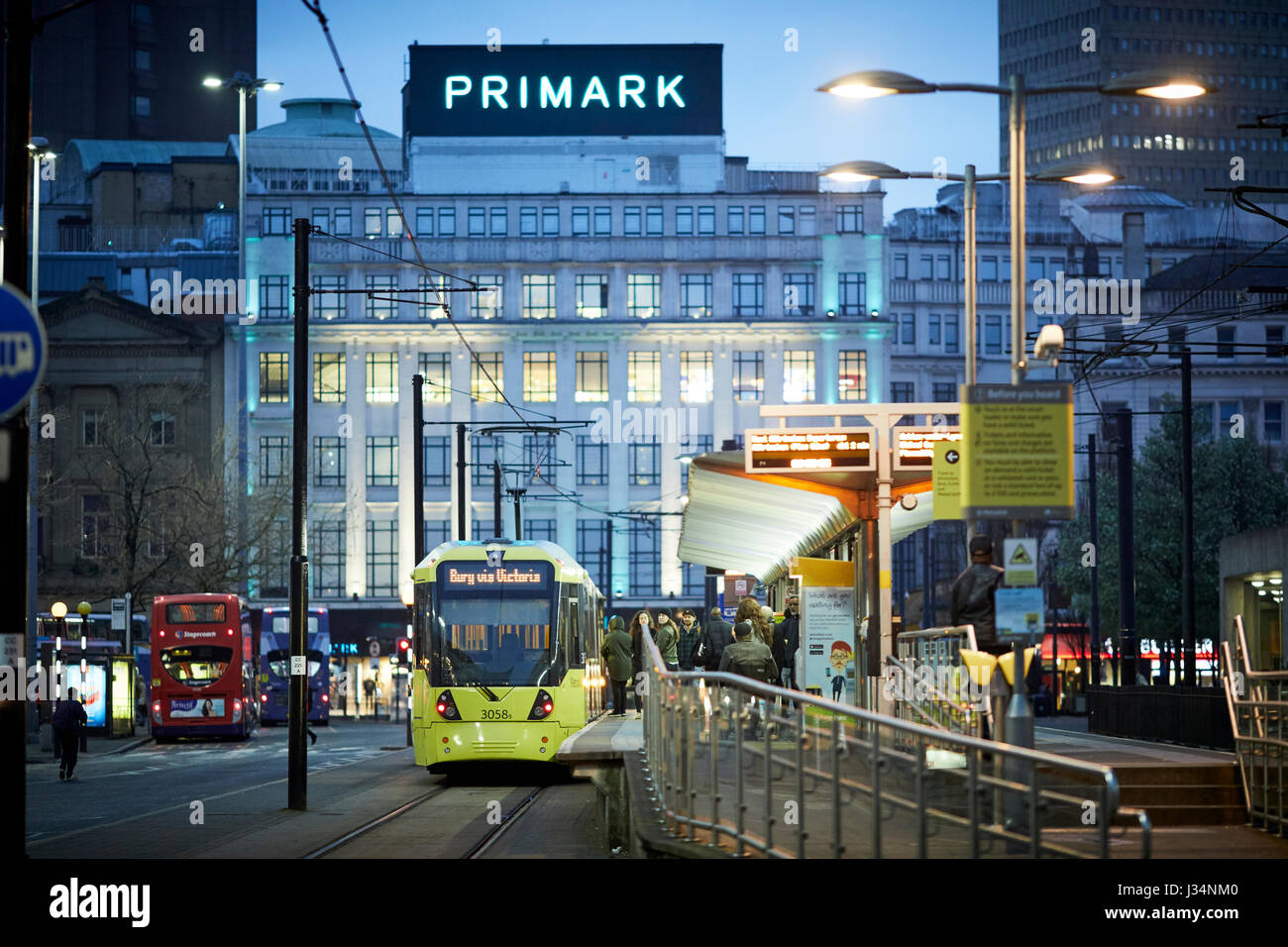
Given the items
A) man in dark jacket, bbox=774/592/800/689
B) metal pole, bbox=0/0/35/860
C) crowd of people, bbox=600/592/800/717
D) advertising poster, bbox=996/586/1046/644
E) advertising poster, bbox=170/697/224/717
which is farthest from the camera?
advertising poster, bbox=170/697/224/717

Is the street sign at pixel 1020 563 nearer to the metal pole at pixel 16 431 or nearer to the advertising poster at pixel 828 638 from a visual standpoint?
the metal pole at pixel 16 431

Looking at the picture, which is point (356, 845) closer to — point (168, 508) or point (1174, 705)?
point (1174, 705)

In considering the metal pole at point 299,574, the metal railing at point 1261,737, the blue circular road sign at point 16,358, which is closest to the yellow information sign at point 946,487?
the metal railing at point 1261,737

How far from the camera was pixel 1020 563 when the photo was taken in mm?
12898

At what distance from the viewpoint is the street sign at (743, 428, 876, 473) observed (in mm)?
23234

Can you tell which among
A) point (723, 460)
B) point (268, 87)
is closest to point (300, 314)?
point (723, 460)

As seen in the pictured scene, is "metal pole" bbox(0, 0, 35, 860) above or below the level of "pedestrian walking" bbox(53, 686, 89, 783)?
above

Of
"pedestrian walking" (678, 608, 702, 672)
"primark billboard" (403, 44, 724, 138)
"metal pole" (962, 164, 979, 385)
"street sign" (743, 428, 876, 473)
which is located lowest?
"pedestrian walking" (678, 608, 702, 672)

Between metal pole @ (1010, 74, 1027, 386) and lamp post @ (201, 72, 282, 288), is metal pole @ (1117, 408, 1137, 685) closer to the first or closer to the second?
metal pole @ (1010, 74, 1027, 386)

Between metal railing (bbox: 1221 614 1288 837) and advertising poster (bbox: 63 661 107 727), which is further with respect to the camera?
advertising poster (bbox: 63 661 107 727)

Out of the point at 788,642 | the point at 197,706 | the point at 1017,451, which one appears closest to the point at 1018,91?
the point at 1017,451

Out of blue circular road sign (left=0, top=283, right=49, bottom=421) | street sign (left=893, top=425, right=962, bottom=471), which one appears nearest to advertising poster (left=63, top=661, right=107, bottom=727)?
street sign (left=893, top=425, right=962, bottom=471)

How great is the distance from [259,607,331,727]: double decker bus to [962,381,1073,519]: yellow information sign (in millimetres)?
48421

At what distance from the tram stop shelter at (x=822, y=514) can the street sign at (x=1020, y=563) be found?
10.3 metres
